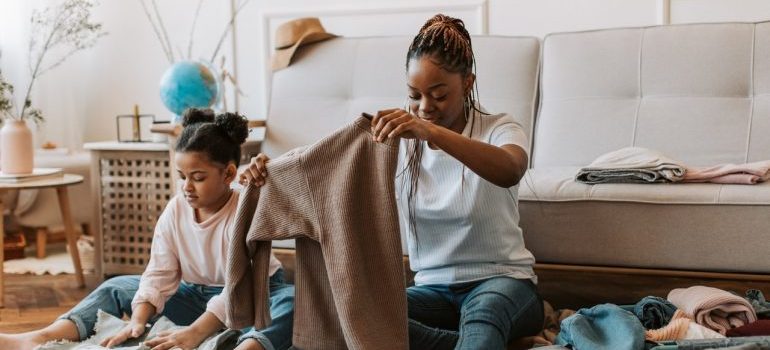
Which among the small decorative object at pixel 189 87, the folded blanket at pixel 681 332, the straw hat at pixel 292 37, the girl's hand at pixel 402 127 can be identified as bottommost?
the folded blanket at pixel 681 332

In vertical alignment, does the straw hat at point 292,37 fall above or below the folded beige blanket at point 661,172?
above

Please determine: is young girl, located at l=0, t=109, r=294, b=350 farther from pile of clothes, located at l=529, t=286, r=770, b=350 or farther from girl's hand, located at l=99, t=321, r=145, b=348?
pile of clothes, located at l=529, t=286, r=770, b=350

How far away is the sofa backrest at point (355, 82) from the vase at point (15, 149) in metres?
0.77

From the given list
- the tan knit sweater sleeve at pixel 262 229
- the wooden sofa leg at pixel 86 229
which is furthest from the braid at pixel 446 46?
the wooden sofa leg at pixel 86 229

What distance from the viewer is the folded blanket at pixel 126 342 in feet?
6.22

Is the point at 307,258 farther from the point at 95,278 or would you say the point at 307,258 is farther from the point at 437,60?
the point at 95,278

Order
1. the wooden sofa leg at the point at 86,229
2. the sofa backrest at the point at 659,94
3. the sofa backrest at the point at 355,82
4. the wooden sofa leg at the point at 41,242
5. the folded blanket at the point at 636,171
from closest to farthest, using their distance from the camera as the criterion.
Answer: the folded blanket at the point at 636,171 → the sofa backrest at the point at 659,94 → the sofa backrest at the point at 355,82 → the wooden sofa leg at the point at 41,242 → the wooden sofa leg at the point at 86,229

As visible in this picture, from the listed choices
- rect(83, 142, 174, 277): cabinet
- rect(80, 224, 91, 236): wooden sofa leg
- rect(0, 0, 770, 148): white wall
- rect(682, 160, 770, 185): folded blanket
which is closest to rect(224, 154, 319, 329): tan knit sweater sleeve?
rect(682, 160, 770, 185): folded blanket

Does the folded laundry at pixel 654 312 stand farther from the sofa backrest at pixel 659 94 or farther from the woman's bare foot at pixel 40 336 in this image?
the woman's bare foot at pixel 40 336

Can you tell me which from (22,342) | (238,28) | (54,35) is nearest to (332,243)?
(22,342)

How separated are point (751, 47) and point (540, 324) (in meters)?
1.25

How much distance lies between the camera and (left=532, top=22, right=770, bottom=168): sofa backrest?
2680mm

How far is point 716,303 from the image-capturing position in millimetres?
1926

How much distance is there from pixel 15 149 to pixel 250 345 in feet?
5.21
